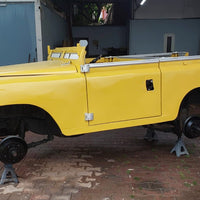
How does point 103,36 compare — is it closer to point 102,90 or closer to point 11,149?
point 102,90

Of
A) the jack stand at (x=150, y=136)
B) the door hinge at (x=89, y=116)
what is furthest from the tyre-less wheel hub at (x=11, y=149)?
the jack stand at (x=150, y=136)

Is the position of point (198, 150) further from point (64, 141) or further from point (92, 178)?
point (64, 141)

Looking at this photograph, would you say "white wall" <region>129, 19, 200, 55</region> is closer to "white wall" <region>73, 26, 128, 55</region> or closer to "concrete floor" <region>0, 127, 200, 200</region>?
"white wall" <region>73, 26, 128, 55</region>

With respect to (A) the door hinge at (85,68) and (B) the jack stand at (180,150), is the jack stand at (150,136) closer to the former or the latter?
(B) the jack stand at (180,150)

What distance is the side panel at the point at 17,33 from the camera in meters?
6.53

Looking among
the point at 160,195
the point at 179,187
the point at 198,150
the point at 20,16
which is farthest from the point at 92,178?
the point at 20,16

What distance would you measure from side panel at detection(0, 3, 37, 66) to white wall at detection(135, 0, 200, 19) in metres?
7.52

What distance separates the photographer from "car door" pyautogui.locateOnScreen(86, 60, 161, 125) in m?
2.65

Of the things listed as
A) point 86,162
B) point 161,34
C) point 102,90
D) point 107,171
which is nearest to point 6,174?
point 86,162

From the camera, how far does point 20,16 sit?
6590 millimetres

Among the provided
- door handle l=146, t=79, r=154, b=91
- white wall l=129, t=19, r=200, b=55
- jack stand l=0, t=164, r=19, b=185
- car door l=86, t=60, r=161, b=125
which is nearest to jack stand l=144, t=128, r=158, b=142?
car door l=86, t=60, r=161, b=125

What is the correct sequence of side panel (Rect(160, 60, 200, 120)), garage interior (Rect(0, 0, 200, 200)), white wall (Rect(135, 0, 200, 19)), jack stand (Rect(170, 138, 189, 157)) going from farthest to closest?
white wall (Rect(135, 0, 200, 19))
jack stand (Rect(170, 138, 189, 157))
side panel (Rect(160, 60, 200, 120))
garage interior (Rect(0, 0, 200, 200))

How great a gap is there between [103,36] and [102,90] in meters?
13.1

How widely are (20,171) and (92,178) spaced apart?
1.06m
